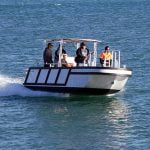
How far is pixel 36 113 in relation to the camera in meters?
34.8

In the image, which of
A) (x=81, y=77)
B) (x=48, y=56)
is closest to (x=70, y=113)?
(x=81, y=77)

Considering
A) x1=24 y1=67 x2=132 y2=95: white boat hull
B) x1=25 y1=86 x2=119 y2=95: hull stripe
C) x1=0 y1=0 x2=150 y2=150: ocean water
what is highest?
x1=24 y1=67 x2=132 y2=95: white boat hull

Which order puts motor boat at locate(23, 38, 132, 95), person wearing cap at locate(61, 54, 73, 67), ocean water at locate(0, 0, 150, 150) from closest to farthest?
ocean water at locate(0, 0, 150, 150) < motor boat at locate(23, 38, 132, 95) < person wearing cap at locate(61, 54, 73, 67)

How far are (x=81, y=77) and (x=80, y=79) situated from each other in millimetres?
128

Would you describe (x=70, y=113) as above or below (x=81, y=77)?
below

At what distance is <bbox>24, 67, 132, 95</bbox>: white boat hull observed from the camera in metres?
36.6

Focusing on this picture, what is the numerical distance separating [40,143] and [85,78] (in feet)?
26.5

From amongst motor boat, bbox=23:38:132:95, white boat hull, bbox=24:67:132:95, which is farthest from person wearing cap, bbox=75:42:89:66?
white boat hull, bbox=24:67:132:95

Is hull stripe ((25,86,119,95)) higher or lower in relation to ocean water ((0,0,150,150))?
higher

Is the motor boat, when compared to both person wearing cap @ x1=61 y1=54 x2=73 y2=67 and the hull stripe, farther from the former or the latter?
person wearing cap @ x1=61 y1=54 x2=73 y2=67

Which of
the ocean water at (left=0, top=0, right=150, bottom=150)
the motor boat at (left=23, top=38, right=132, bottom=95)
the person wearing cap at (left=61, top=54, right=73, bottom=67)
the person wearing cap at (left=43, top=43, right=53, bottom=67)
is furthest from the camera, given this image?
the person wearing cap at (left=43, top=43, right=53, bottom=67)

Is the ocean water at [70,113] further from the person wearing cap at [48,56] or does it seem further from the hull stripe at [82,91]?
the person wearing cap at [48,56]

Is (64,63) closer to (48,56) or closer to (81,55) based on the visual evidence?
(48,56)

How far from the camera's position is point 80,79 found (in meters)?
36.9
